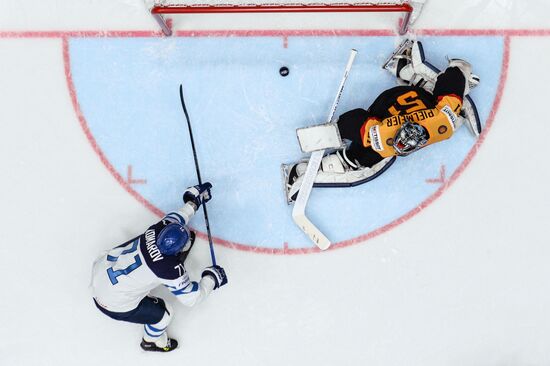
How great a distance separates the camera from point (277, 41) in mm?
3525

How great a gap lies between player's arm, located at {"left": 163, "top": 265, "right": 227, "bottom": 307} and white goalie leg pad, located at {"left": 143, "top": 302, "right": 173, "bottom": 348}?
28cm

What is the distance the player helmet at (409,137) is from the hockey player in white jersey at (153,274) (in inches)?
48.8

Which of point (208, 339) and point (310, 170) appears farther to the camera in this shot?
point (208, 339)

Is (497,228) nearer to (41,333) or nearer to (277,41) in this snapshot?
(277,41)

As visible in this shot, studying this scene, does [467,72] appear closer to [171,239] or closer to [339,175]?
[339,175]

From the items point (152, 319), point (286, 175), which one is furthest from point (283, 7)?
point (152, 319)

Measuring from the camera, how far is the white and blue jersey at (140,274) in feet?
10.2

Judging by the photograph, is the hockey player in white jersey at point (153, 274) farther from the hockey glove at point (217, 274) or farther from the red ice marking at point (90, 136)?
the red ice marking at point (90, 136)

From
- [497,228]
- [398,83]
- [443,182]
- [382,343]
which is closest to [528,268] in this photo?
[497,228]

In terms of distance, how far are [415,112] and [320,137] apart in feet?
2.06

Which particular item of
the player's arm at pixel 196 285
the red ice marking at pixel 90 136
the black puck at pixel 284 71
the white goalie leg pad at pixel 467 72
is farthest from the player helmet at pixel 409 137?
the red ice marking at pixel 90 136

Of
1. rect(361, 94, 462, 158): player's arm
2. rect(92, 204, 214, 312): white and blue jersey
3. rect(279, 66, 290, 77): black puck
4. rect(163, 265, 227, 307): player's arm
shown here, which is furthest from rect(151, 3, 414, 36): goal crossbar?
rect(163, 265, 227, 307): player's arm

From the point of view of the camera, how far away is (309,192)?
351 centimetres

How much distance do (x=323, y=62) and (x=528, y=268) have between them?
191 cm
